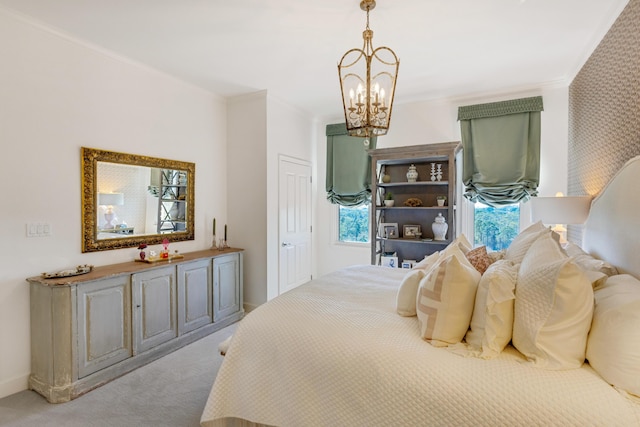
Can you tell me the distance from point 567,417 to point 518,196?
3.10 meters

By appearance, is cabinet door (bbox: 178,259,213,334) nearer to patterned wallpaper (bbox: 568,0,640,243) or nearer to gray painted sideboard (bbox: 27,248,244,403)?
gray painted sideboard (bbox: 27,248,244,403)

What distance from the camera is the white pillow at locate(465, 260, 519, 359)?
4.35ft

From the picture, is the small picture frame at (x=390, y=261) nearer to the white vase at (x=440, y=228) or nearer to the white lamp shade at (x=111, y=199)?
the white vase at (x=440, y=228)

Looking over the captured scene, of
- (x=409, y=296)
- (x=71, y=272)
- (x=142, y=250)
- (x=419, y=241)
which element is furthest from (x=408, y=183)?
(x=71, y=272)

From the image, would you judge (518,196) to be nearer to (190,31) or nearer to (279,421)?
(279,421)

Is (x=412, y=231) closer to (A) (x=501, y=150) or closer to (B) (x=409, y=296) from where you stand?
(A) (x=501, y=150)

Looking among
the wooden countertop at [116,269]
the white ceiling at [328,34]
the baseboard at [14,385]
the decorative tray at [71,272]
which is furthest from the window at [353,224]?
the baseboard at [14,385]

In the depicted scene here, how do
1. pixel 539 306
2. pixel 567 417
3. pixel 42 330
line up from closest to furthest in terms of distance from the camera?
pixel 567 417, pixel 539 306, pixel 42 330

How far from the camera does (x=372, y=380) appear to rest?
4.31ft

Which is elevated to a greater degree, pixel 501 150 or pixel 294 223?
pixel 501 150

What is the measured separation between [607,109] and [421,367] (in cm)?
236

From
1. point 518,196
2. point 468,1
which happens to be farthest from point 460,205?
point 468,1

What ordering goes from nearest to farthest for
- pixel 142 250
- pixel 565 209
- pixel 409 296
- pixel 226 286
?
pixel 409 296 → pixel 565 209 → pixel 142 250 → pixel 226 286

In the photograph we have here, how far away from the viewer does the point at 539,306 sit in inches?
49.2
